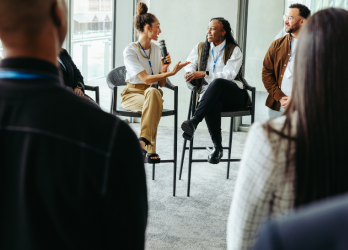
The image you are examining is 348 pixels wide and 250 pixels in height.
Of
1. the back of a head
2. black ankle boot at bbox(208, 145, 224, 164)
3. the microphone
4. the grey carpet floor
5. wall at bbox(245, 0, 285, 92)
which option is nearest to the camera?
the back of a head

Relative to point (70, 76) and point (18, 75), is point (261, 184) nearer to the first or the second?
Result: point (18, 75)

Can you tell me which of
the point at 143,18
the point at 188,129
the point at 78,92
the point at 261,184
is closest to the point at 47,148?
the point at 261,184

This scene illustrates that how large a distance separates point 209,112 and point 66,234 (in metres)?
2.45

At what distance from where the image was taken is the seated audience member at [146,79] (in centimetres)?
284

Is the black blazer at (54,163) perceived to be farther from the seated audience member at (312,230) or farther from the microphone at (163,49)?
the microphone at (163,49)

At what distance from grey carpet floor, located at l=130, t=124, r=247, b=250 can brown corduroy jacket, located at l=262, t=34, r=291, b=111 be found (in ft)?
2.76

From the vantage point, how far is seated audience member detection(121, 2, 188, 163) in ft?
9.31

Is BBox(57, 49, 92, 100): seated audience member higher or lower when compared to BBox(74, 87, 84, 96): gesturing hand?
higher

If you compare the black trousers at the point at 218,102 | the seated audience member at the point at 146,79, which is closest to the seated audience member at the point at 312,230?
the seated audience member at the point at 146,79

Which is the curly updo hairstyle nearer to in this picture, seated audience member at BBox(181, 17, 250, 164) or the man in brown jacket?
seated audience member at BBox(181, 17, 250, 164)

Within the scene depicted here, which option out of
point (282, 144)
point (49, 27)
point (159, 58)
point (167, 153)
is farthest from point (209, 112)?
point (49, 27)

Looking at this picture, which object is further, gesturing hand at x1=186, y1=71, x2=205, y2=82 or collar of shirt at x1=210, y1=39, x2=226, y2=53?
collar of shirt at x1=210, y1=39, x2=226, y2=53

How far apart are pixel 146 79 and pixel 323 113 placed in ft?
7.61

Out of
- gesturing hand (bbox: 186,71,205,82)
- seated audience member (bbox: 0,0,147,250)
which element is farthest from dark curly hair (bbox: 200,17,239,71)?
seated audience member (bbox: 0,0,147,250)
